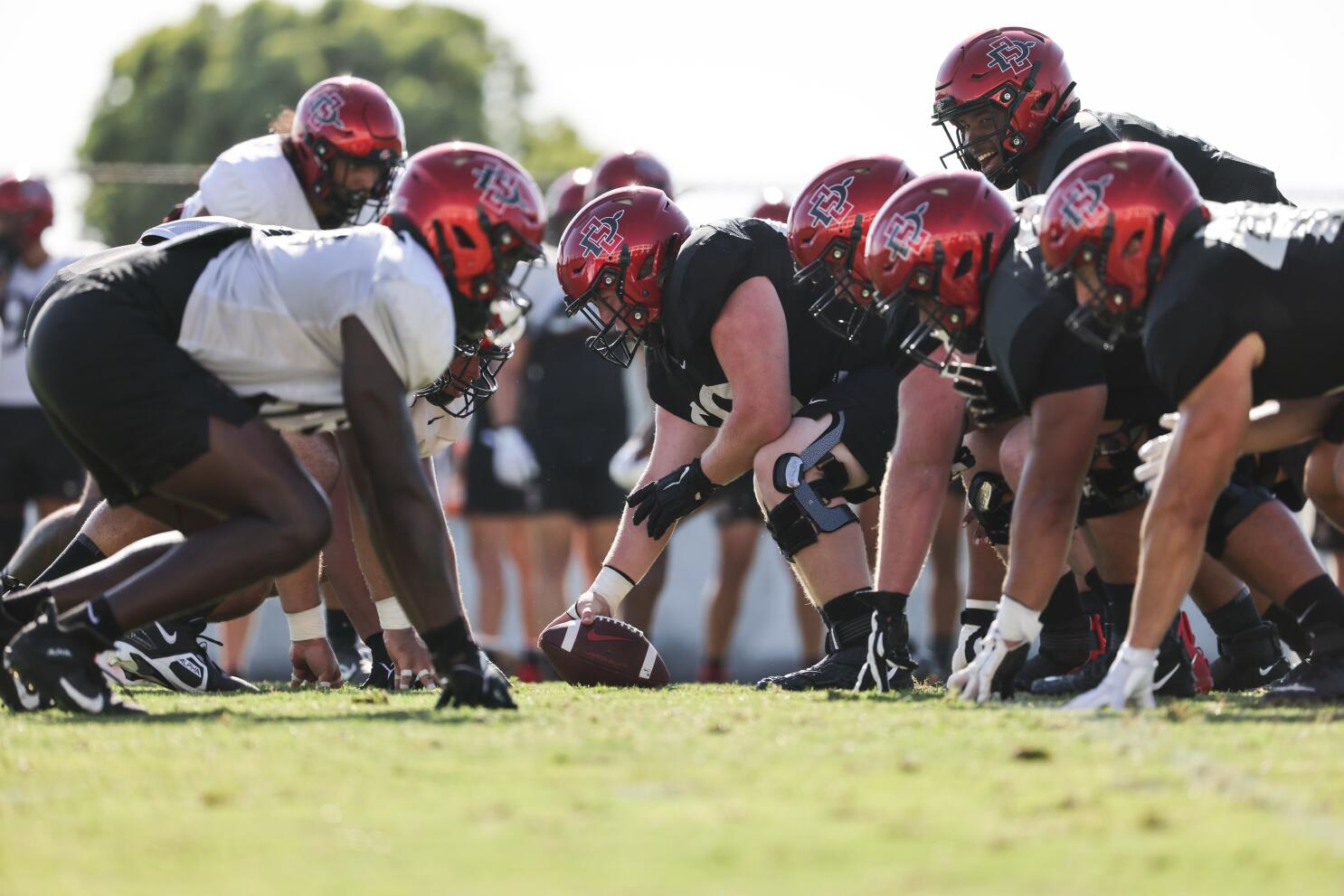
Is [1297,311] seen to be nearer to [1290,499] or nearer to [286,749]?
[1290,499]

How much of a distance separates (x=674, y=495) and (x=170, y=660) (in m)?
1.92

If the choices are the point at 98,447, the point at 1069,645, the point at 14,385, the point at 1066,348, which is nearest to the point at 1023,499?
the point at 1066,348

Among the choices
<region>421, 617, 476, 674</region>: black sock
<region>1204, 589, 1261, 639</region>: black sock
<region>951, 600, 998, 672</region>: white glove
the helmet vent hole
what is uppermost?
the helmet vent hole

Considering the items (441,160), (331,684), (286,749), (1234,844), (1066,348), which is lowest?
(331,684)

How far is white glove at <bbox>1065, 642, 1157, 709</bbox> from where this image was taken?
4648 mm

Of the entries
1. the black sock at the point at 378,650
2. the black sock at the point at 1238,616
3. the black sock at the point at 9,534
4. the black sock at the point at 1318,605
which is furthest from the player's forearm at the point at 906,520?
the black sock at the point at 9,534

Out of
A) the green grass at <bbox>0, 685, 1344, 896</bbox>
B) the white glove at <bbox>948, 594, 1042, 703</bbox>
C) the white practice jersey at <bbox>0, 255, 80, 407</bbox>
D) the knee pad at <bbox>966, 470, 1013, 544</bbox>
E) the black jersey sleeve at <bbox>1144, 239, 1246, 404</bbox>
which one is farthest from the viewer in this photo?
the white practice jersey at <bbox>0, 255, 80, 407</bbox>

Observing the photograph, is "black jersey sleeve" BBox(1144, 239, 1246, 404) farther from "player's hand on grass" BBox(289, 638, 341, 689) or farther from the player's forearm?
"player's hand on grass" BBox(289, 638, 341, 689)

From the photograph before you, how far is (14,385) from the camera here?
397 inches

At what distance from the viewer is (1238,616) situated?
6.01m

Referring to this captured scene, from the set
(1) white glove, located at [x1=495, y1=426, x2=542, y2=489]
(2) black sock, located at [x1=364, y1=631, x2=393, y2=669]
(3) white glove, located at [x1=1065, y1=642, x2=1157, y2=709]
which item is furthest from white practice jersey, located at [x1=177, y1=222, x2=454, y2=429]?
(1) white glove, located at [x1=495, y1=426, x2=542, y2=489]

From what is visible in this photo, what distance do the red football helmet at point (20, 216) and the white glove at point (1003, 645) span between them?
7377 millimetres

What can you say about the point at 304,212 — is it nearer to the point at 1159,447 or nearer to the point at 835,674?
the point at 835,674

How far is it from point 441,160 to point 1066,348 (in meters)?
1.87
